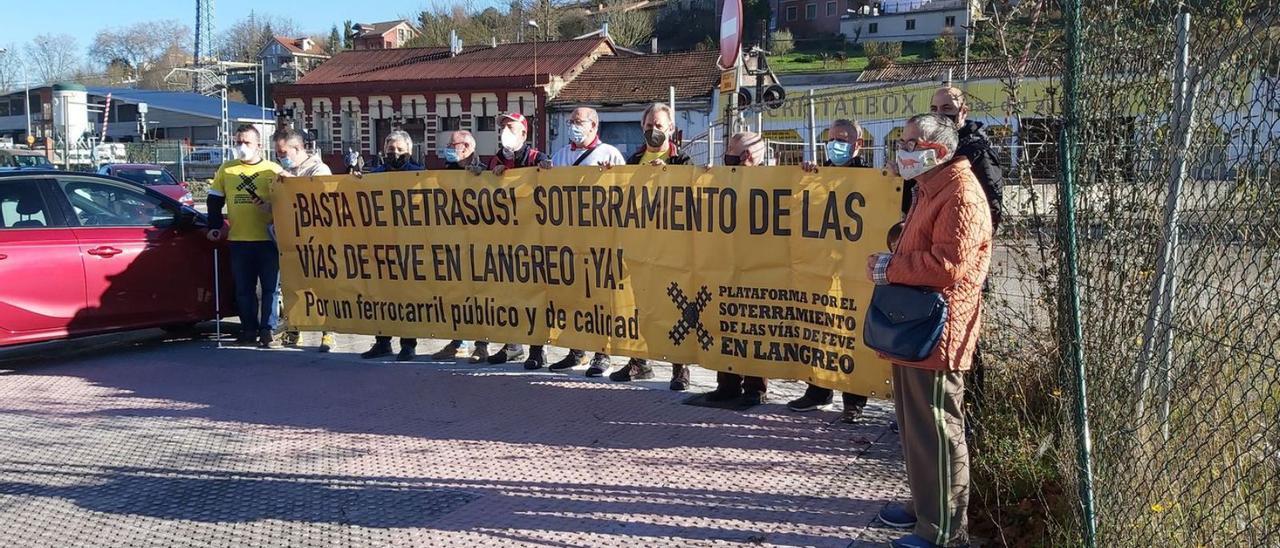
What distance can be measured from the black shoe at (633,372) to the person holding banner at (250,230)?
3.37 m

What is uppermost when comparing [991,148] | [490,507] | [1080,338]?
[991,148]

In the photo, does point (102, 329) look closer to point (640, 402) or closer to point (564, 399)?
point (564, 399)

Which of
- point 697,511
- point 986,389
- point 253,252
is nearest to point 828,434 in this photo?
point 986,389

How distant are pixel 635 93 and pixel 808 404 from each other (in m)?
35.7

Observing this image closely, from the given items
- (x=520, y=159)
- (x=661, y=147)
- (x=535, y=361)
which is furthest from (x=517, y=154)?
(x=535, y=361)

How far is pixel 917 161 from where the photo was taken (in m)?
4.10

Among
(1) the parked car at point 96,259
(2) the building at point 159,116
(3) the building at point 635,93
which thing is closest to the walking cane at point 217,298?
(1) the parked car at point 96,259

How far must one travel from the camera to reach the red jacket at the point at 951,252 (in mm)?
3963

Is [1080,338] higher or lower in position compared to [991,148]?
lower

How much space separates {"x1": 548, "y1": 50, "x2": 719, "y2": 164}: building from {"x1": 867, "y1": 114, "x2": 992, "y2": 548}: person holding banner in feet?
112

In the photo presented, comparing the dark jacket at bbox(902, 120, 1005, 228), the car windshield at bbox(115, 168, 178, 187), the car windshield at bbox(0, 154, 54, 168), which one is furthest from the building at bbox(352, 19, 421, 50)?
the dark jacket at bbox(902, 120, 1005, 228)

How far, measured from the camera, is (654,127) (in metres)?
7.15

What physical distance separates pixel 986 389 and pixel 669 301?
2.13m

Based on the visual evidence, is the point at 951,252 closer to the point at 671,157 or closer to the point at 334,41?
the point at 671,157
